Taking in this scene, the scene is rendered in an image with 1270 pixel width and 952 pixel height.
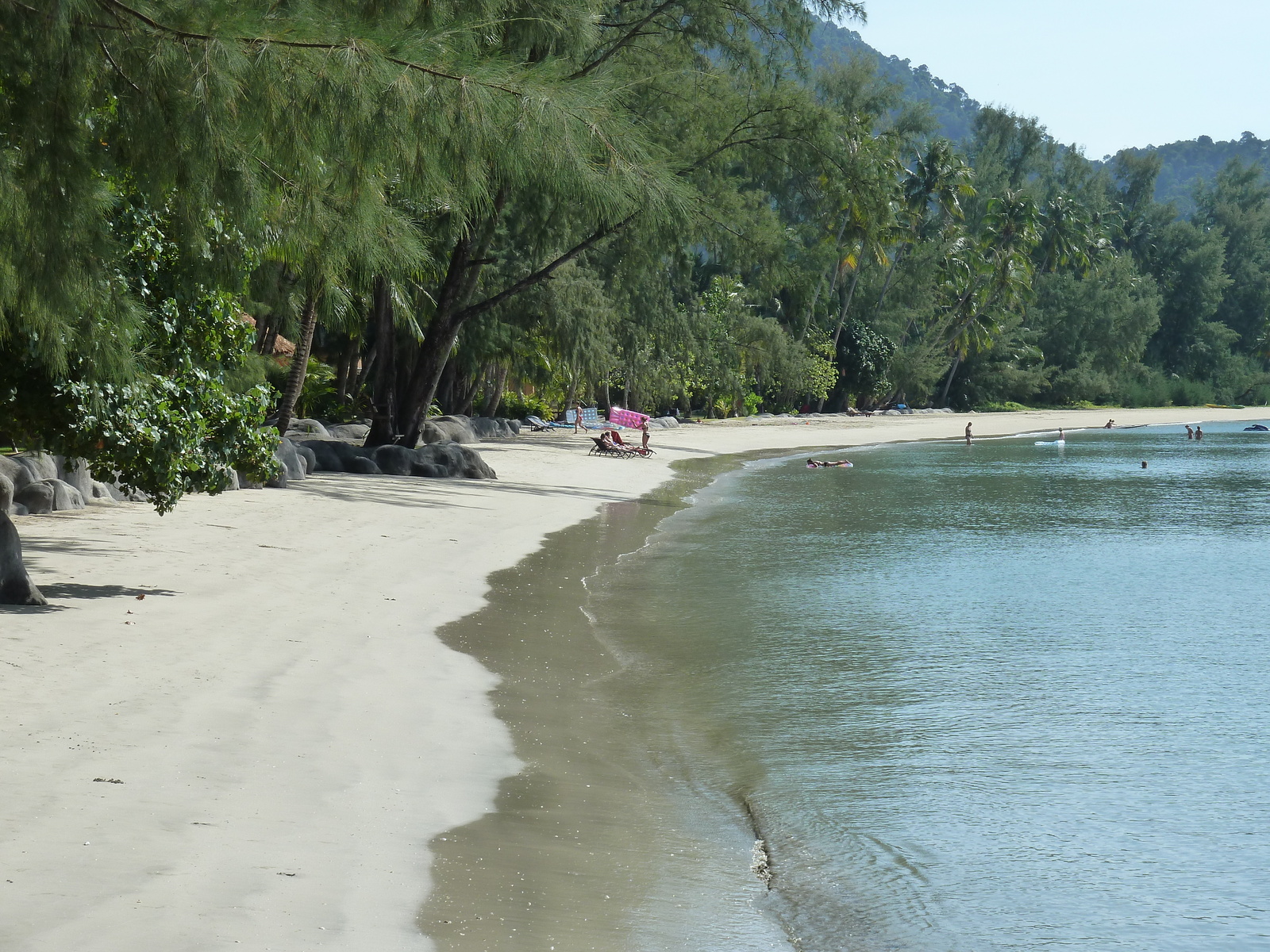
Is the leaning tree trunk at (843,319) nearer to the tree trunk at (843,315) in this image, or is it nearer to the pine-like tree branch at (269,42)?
the tree trunk at (843,315)

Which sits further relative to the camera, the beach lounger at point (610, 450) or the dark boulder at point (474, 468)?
the beach lounger at point (610, 450)

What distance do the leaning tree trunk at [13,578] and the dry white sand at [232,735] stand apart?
0.53 ft

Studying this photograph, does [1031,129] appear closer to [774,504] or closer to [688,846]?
[774,504]

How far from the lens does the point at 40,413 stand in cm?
867

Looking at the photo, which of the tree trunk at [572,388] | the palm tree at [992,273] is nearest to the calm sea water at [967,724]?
the tree trunk at [572,388]

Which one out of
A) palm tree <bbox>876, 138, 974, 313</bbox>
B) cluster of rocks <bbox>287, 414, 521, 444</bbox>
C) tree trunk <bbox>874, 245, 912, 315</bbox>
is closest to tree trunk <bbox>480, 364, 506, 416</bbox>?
cluster of rocks <bbox>287, 414, 521, 444</bbox>

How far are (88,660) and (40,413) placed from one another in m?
2.21

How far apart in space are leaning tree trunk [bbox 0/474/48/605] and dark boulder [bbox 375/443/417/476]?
512 inches

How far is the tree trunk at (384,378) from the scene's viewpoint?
80.1ft

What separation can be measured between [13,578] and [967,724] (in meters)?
6.56

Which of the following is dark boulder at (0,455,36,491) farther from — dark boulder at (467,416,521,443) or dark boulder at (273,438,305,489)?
dark boulder at (467,416,521,443)

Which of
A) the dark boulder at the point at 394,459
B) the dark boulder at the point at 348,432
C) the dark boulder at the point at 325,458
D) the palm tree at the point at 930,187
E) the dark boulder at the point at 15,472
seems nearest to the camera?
the dark boulder at the point at 15,472

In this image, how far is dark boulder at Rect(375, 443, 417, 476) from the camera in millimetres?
21766

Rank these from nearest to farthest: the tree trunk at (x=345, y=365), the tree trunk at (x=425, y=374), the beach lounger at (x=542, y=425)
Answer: the tree trunk at (x=425, y=374) → the tree trunk at (x=345, y=365) → the beach lounger at (x=542, y=425)
